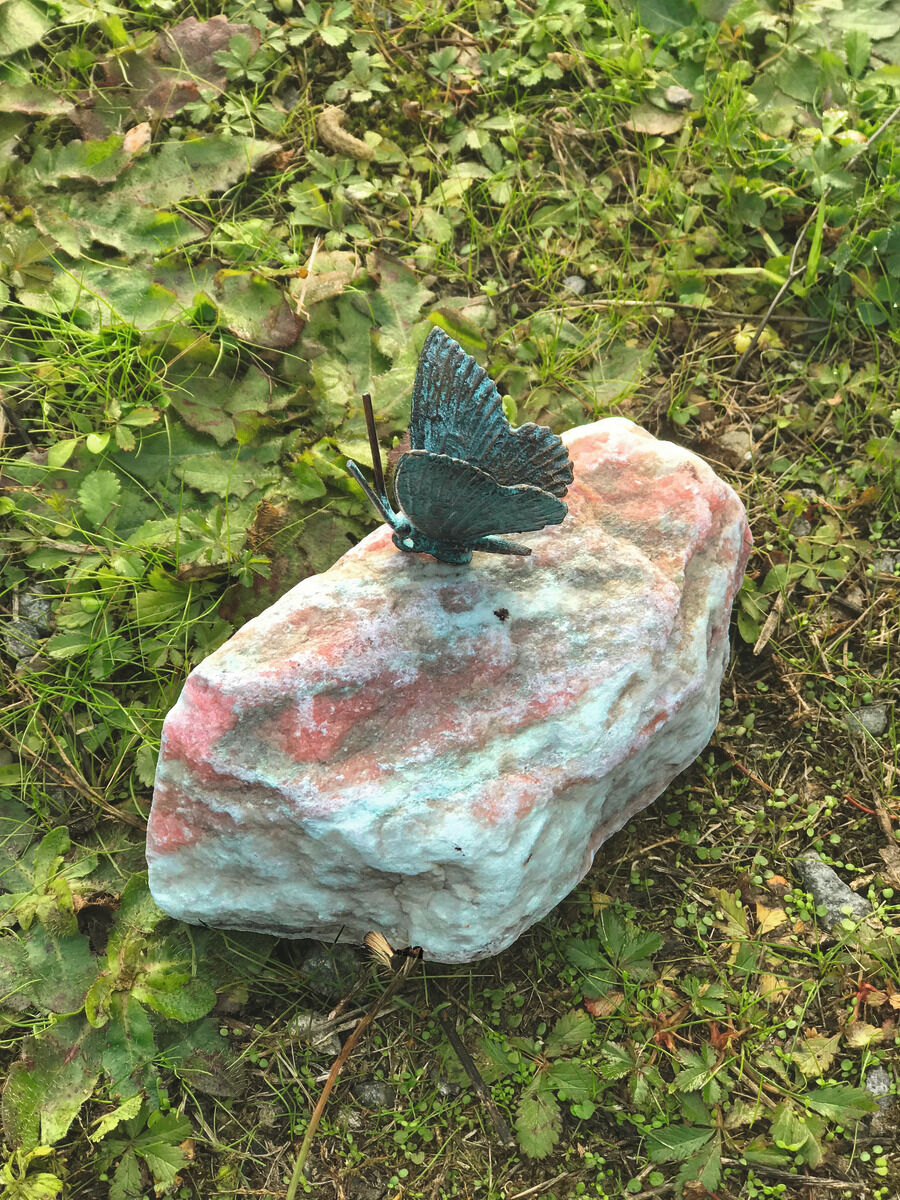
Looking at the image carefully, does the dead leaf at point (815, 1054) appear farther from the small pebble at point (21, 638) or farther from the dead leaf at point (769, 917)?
the small pebble at point (21, 638)

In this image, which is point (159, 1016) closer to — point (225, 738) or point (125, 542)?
point (225, 738)

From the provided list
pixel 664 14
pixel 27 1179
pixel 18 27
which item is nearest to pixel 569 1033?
pixel 27 1179

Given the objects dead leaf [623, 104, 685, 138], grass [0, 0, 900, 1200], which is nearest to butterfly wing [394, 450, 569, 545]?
grass [0, 0, 900, 1200]

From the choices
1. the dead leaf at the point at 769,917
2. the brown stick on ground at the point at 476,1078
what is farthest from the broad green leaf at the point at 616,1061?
the dead leaf at the point at 769,917

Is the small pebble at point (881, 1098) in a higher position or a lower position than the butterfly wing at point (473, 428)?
lower

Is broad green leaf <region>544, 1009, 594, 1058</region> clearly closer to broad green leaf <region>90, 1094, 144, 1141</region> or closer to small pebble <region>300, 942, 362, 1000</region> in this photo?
small pebble <region>300, 942, 362, 1000</region>

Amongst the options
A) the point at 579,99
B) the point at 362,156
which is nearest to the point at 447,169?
the point at 362,156
